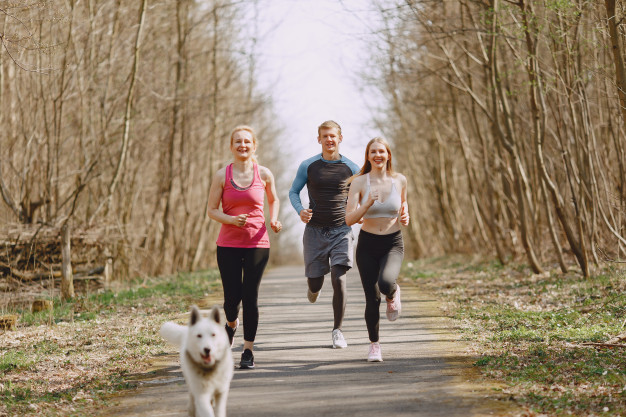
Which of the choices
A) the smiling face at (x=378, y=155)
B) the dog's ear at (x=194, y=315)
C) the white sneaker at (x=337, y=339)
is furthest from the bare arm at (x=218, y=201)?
the dog's ear at (x=194, y=315)

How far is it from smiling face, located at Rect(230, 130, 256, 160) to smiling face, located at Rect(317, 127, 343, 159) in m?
1.06

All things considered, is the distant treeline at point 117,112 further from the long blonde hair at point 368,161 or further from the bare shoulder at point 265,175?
the long blonde hair at point 368,161

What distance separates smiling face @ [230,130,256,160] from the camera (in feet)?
24.3

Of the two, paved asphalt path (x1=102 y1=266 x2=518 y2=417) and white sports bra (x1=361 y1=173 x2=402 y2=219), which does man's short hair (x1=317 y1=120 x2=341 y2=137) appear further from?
paved asphalt path (x1=102 y1=266 x2=518 y2=417)

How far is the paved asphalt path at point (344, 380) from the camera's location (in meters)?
5.73

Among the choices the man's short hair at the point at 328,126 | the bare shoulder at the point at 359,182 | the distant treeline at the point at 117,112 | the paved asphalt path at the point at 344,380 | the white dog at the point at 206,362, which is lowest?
the paved asphalt path at the point at 344,380

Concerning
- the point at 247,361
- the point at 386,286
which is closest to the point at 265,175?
the point at 386,286

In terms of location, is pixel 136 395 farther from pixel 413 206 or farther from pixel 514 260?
pixel 413 206

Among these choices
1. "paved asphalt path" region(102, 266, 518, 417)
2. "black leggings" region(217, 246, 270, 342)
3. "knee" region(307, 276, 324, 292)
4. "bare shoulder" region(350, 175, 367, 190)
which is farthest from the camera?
"knee" region(307, 276, 324, 292)

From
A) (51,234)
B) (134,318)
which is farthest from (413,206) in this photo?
(134,318)

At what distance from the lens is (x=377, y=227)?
7.65 meters

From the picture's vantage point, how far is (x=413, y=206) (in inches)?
1497

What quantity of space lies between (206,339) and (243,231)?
7.56 feet

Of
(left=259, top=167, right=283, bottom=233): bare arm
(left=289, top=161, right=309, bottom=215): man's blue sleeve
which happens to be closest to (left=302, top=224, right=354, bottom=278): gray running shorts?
(left=289, top=161, right=309, bottom=215): man's blue sleeve
